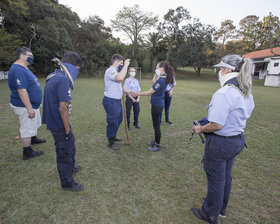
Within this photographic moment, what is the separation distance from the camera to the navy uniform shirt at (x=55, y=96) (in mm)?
2014

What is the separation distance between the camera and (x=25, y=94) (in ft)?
9.55

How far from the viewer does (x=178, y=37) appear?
34594 millimetres

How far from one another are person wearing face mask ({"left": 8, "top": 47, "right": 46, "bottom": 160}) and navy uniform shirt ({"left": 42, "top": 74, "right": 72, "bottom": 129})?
3.94ft

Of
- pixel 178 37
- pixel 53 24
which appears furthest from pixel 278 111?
pixel 178 37

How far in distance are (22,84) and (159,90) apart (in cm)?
261

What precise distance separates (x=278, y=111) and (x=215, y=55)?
28.0 m

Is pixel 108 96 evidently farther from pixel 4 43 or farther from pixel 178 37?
pixel 178 37

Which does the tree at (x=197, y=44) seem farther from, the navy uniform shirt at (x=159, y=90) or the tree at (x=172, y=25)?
the navy uniform shirt at (x=159, y=90)

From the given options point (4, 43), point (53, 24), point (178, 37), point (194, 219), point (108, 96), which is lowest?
point (194, 219)

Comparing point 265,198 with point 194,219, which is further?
point 265,198

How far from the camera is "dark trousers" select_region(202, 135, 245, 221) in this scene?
1.72 m

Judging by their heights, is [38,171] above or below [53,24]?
below

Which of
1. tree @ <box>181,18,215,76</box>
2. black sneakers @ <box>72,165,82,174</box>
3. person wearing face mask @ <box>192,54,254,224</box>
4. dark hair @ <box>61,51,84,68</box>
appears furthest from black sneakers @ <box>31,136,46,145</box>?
tree @ <box>181,18,215,76</box>

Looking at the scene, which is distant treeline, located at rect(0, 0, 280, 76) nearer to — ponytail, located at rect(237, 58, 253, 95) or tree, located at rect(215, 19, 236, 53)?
tree, located at rect(215, 19, 236, 53)
